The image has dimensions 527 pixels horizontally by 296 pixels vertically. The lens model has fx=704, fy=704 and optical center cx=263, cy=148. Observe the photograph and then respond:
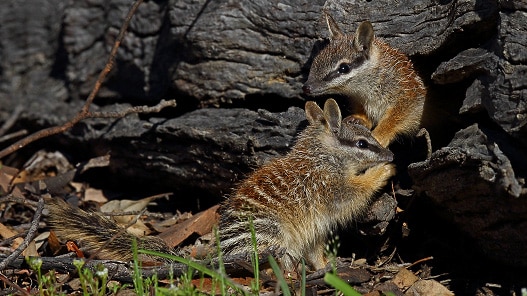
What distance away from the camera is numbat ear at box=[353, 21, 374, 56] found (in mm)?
5934

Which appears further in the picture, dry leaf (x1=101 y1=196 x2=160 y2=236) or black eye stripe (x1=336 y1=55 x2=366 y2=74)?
dry leaf (x1=101 y1=196 x2=160 y2=236)

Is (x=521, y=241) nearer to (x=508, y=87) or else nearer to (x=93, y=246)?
(x=508, y=87)

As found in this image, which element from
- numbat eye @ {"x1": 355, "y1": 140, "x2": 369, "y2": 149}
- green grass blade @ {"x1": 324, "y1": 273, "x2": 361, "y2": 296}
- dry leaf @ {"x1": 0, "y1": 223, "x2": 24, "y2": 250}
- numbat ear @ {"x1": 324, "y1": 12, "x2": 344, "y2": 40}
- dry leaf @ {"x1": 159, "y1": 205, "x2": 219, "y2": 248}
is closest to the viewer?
green grass blade @ {"x1": 324, "y1": 273, "x2": 361, "y2": 296}

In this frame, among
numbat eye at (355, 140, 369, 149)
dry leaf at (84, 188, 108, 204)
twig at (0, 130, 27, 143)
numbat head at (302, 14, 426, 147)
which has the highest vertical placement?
numbat head at (302, 14, 426, 147)

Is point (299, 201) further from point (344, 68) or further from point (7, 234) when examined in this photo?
point (7, 234)

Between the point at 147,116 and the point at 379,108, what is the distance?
7.76 ft

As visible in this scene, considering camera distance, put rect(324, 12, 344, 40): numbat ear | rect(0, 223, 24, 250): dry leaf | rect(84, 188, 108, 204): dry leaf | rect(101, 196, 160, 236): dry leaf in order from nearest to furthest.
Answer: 1. rect(324, 12, 344, 40): numbat ear
2. rect(0, 223, 24, 250): dry leaf
3. rect(101, 196, 160, 236): dry leaf
4. rect(84, 188, 108, 204): dry leaf

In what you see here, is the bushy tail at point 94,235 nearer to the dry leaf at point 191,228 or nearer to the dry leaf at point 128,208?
the dry leaf at point 191,228

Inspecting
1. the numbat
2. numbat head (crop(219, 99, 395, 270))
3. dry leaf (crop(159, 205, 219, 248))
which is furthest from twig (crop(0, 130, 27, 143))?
numbat head (crop(219, 99, 395, 270))

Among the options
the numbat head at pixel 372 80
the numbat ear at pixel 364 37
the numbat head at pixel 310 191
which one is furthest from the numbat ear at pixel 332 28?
the numbat head at pixel 310 191

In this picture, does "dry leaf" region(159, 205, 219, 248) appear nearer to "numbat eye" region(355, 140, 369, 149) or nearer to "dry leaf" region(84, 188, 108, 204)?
"dry leaf" region(84, 188, 108, 204)

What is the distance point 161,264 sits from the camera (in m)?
5.31

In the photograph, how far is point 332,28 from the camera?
20.0 ft

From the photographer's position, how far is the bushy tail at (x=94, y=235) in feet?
18.2
